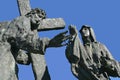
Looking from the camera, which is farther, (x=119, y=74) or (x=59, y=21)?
(x=59, y=21)

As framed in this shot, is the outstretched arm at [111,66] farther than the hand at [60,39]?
Yes

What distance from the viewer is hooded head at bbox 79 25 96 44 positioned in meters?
15.8

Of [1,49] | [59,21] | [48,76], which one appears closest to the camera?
[1,49]

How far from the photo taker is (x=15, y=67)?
14742 mm

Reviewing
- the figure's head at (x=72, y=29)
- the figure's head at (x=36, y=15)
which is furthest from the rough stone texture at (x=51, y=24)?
the figure's head at (x=72, y=29)

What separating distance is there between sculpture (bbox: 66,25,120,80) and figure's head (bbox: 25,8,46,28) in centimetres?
60

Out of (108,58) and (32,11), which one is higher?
(32,11)

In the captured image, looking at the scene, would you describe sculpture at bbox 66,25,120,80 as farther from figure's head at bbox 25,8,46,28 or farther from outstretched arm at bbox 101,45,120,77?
→ figure's head at bbox 25,8,46,28

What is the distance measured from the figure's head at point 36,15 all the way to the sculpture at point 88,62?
0.60 meters

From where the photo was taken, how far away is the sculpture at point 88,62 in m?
15.1

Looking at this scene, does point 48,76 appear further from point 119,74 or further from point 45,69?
point 119,74

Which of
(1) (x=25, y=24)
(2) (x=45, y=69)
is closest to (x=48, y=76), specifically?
(2) (x=45, y=69)

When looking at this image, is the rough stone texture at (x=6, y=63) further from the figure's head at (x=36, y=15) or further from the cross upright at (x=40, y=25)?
the cross upright at (x=40, y=25)

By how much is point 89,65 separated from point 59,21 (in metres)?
1.83
